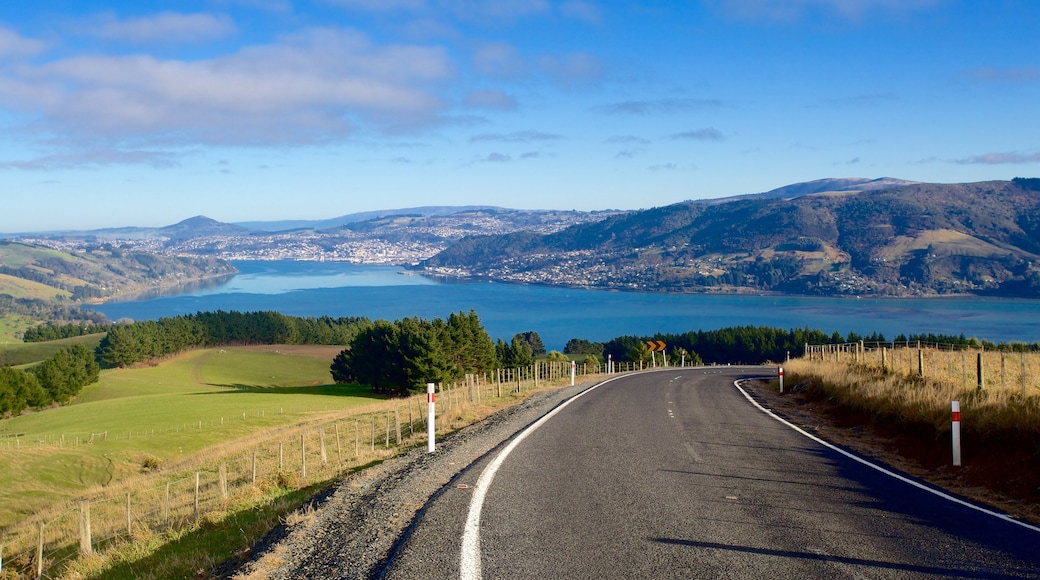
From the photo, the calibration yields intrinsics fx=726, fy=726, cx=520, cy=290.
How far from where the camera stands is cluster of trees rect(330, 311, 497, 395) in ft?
215

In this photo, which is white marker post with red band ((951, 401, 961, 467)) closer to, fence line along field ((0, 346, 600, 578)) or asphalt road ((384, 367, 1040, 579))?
asphalt road ((384, 367, 1040, 579))

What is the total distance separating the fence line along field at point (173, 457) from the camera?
11.6 metres

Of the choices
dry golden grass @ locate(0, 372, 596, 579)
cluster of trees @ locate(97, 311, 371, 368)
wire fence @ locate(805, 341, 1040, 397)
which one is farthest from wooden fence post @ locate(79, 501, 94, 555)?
cluster of trees @ locate(97, 311, 371, 368)

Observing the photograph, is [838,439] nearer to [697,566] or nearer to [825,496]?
[825,496]

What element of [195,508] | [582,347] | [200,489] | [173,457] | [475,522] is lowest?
[582,347]

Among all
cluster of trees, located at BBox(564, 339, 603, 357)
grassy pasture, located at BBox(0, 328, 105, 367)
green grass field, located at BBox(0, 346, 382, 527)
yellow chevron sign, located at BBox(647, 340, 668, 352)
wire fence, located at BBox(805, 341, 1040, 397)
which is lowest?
cluster of trees, located at BBox(564, 339, 603, 357)

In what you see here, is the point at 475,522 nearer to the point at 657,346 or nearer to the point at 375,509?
the point at 375,509

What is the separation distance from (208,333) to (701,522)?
136818 millimetres

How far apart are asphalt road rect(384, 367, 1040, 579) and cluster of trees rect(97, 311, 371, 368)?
326 ft

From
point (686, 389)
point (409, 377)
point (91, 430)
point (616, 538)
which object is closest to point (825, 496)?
point (616, 538)

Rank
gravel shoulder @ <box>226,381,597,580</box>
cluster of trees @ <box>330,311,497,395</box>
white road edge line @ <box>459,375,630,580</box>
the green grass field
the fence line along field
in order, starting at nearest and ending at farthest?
1. white road edge line @ <box>459,375,630,580</box>
2. gravel shoulder @ <box>226,381,597,580</box>
3. the fence line along field
4. the green grass field
5. cluster of trees @ <box>330,311,497,395</box>

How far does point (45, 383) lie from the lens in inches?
3061

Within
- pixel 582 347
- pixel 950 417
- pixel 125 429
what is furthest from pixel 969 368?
pixel 582 347

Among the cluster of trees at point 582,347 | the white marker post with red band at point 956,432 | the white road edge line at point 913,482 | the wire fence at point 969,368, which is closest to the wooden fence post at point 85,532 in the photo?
the white road edge line at point 913,482
